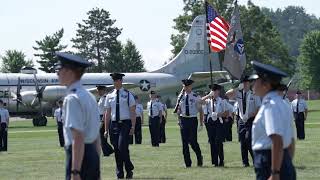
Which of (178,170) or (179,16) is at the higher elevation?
(179,16)

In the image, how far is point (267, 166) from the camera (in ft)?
26.3

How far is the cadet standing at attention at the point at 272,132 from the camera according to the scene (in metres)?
7.61

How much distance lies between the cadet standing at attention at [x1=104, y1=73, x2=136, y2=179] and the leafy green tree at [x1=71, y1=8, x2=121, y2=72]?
103 m

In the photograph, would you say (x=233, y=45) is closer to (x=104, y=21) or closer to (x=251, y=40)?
(x=251, y=40)

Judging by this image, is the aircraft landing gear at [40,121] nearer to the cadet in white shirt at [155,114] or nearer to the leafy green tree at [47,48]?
the cadet in white shirt at [155,114]

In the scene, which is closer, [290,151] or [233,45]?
[290,151]

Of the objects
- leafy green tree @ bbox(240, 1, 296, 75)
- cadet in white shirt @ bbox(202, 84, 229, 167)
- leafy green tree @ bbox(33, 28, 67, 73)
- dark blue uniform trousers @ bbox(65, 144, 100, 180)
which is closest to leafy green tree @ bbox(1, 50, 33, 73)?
leafy green tree @ bbox(33, 28, 67, 73)

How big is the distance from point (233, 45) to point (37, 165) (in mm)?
8360

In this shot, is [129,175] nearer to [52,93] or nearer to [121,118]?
[121,118]

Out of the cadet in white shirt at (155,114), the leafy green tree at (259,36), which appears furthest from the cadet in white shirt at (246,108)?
the leafy green tree at (259,36)

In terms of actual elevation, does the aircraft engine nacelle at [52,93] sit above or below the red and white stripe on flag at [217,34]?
below

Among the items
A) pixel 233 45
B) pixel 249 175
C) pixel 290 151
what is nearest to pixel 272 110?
pixel 290 151

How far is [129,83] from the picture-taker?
57.5 meters

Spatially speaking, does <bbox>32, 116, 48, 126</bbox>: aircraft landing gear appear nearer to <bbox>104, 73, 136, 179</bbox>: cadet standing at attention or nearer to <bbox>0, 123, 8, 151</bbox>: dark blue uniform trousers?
<bbox>0, 123, 8, 151</bbox>: dark blue uniform trousers
